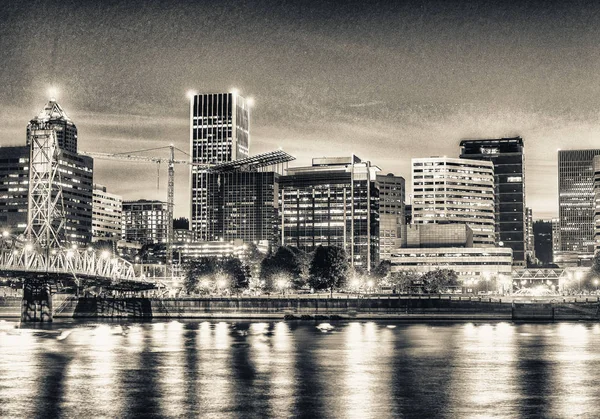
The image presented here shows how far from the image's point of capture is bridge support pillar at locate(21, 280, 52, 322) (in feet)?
477

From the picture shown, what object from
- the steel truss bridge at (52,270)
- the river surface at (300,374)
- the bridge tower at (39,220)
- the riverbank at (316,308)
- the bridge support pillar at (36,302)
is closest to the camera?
the river surface at (300,374)

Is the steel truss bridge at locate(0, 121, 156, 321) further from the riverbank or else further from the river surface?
the river surface

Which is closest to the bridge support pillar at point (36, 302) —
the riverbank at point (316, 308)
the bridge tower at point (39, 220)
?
the bridge tower at point (39, 220)

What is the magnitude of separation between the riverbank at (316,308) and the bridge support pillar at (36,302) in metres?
16.6

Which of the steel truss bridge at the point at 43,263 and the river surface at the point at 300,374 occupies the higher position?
the steel truss bridge at the point at 43,263

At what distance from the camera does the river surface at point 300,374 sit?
171ft

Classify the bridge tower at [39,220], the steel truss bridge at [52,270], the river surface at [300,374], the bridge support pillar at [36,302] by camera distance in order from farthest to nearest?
1. the bridge tower at [39,220]
2. the bridge support pillar at [36,302]
3. the steel truss bridge at [52,270]
4. the river surface at [300,374]

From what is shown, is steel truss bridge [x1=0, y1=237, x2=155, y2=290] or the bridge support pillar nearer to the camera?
steel truss bridge [x1=0, y1=237, x2=155, y2=290]

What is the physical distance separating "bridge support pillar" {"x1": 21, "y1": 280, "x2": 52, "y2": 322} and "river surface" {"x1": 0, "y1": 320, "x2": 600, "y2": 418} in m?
26.5

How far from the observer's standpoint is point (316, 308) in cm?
16162

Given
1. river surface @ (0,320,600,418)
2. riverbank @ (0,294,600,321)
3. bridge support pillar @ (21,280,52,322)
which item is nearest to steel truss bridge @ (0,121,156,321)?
bridge support pillar @ (21,280,52,322)

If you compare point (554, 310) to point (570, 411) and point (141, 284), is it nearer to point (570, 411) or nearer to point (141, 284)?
point (141, 284)

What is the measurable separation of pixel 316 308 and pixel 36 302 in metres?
50.8

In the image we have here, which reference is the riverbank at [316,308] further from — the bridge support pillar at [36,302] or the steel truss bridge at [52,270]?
the bridge support pillar at [36,302]
